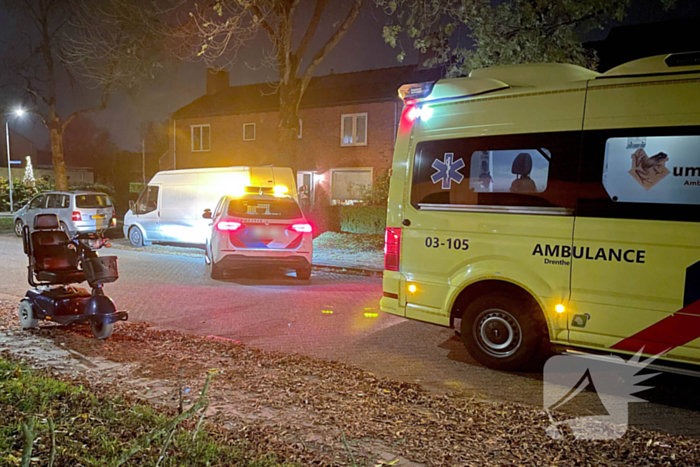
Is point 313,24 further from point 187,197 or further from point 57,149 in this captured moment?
point 57,149

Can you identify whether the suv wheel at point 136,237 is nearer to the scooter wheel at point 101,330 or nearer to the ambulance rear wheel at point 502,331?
the scooter wheel at point 101,330

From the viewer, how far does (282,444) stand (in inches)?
146

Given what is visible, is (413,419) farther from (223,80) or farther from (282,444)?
(223,80)

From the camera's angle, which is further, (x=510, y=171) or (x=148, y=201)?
(x=148, y=201)

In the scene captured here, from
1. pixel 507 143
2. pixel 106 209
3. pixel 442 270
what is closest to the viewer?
pixel 507 143

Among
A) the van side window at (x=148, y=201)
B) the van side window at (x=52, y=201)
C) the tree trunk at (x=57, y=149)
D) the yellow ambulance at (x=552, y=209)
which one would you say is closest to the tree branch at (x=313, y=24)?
the van side window at (x=148, y=201)

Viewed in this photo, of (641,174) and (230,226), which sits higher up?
(641,174)

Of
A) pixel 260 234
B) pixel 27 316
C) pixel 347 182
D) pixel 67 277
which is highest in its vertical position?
pixel 347 182

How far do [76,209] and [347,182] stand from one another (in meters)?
12.8

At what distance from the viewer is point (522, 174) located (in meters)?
5.50

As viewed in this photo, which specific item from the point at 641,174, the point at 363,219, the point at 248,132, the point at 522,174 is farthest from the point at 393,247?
the point at 248,132

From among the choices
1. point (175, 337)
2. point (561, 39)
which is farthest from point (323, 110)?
point (175, 337)

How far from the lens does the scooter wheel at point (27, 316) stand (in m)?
6.63

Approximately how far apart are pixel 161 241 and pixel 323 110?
14300 mm
